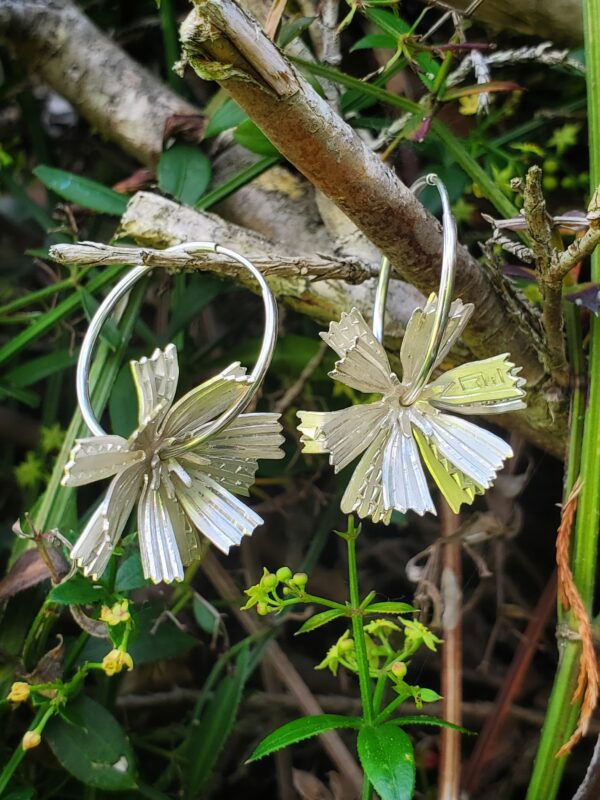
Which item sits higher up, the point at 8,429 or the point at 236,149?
the point at 236,149

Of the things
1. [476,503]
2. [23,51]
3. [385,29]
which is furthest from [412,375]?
[23,51]

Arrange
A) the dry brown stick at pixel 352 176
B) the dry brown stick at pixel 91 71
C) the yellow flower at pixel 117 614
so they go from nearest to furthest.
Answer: the dry brown stick at pixel 352 176 < the yellow flower at pixel 117 614 < the dry brown stick at pixel 91 71

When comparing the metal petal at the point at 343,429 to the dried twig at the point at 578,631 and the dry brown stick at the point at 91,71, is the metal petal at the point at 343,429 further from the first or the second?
the dry brown stick at the point at 91,71

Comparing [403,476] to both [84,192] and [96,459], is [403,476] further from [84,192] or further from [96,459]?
[84,192]

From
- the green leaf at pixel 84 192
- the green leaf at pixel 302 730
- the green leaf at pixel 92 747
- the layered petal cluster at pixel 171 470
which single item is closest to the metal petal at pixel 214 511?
the layered petal cluster at pixel 171 470

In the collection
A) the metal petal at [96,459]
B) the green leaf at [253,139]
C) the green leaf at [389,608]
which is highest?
the green leaf at [253,139]

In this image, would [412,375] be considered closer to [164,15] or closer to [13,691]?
[13,691]
